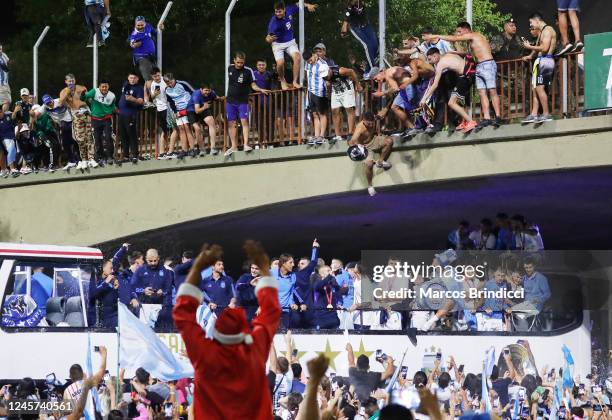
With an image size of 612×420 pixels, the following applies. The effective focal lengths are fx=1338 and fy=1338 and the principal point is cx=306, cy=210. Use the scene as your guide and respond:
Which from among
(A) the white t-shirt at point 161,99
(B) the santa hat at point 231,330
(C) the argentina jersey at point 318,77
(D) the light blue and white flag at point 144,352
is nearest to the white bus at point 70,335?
(D) the light blue and white flag at point 144,352

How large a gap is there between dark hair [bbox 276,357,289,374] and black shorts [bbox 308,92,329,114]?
522cm

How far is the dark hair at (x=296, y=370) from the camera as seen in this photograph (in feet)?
56.1

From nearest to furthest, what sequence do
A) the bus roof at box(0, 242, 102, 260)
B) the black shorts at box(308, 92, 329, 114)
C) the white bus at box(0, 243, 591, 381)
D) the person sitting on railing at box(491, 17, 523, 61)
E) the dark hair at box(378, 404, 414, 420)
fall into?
1. the dark hair at box(378, 404, 414, 420)
2. the white bus at box(0, 243, 591, 381)
3. the bus roof at box(0, 242, 102, 260)
4. the person sitting on railing at box(491, 17, 523, 61)
5. the black shorts at box(308, 92, 329, 114)

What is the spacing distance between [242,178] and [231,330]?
15.3m

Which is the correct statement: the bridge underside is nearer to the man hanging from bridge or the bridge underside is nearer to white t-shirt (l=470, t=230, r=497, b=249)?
white t-shirt (l=470, t=230, r=497, b=249)

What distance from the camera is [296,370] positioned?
1716cm

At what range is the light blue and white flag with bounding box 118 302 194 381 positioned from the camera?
14930mm

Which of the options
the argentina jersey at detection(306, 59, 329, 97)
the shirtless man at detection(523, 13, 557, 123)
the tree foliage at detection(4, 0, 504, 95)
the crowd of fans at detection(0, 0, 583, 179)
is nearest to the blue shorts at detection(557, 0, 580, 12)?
the crowd of fans at detection(0, 0, 583, 179)

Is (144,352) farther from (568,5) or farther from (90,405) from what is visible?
(568,5)

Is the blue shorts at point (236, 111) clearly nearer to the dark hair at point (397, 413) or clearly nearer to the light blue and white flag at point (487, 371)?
the light blue and white flag at point (487, 371)

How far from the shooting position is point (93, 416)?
16.0 meters

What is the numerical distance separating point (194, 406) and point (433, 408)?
1.88m

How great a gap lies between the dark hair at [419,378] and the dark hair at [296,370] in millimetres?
1533

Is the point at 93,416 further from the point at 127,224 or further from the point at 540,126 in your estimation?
the point at 127,224
